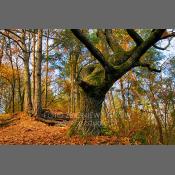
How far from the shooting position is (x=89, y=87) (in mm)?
8953

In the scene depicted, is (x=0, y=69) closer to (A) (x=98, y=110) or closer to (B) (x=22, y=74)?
(B) (x=22, y=74)

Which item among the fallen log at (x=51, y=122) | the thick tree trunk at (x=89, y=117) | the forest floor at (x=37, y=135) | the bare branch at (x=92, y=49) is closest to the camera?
the bare branch at (x=92, y=49)

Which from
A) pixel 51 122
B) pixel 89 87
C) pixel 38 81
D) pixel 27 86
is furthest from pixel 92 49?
pixel 51 122

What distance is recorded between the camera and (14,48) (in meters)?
9.18

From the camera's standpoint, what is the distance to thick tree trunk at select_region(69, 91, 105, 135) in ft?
29.3

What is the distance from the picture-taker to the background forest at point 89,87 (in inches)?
348

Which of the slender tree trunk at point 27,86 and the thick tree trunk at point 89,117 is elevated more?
the slender tree trunk at point 27,86

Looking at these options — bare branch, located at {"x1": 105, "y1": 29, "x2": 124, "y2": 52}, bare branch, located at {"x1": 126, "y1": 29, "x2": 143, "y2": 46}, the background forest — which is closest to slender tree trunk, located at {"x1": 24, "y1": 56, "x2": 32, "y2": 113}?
the background forest

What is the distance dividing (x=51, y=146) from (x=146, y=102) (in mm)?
1655

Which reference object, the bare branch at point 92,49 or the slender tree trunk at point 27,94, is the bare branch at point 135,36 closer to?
the bare branch at point 92,49

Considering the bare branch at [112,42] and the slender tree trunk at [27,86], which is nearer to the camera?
the bare branch at [112,42]

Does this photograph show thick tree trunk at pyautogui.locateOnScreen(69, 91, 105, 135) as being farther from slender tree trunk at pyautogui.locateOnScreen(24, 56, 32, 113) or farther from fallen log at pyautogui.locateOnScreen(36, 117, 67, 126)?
slender tree trunk at pyautogui.locateOnScreen(24, 56, 32, 113)

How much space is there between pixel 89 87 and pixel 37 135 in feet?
3.70

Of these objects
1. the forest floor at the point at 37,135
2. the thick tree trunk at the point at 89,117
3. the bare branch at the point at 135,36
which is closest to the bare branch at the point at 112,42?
the bare branch at the point at 135,36
